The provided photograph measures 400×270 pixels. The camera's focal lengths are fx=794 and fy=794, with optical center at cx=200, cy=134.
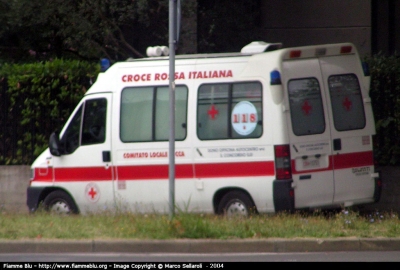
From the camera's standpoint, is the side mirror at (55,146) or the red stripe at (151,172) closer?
the red stripe at (151,172)

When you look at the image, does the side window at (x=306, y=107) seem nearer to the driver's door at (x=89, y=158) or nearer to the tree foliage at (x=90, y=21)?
the driver's door at (x=89, y=158)

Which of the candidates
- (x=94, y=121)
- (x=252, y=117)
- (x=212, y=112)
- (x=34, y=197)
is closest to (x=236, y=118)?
(x=252, y=117)

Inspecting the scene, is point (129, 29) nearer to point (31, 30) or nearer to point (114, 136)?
point (31, 30)

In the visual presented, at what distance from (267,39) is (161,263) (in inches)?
476

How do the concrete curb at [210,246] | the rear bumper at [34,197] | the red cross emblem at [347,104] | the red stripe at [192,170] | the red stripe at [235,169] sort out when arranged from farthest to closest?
1. the rear bumper at [34,197]
2. the red cross emblem at [347,104]
3. the red stripe at [192,170]
4. the red stripe at [235,169]
5. the concrete curb at [210,246]

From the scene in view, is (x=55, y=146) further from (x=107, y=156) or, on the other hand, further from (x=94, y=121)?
(x=107, y=156)

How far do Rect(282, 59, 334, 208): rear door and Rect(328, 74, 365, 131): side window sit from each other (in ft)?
0.72

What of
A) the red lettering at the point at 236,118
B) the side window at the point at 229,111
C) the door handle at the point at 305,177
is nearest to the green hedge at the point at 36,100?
the side window at the point at 229,111

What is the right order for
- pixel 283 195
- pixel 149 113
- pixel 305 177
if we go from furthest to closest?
pixel 149 113
pixel 305 177
pixel 283 195

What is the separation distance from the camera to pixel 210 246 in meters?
9.84

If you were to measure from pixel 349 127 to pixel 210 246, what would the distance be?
3.40 metres

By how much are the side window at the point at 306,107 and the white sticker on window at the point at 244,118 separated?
567 millimetres

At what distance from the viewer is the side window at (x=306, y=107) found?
1157 cm

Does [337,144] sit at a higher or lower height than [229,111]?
lower
